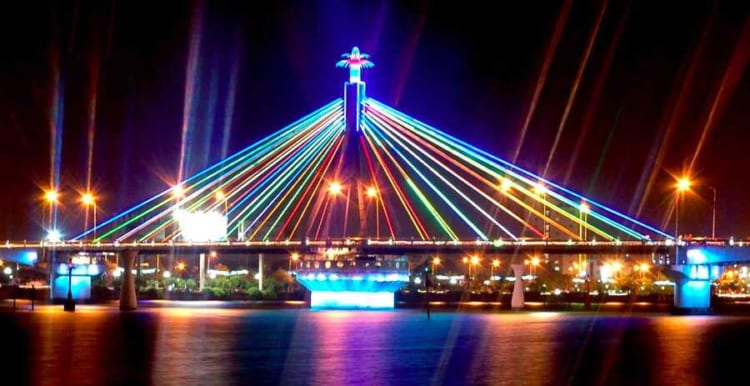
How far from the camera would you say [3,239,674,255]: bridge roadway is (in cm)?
7706

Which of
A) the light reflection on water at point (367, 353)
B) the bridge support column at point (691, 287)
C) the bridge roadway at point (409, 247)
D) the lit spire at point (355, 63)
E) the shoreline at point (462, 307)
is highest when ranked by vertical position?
the lit spire at point (355, 63)

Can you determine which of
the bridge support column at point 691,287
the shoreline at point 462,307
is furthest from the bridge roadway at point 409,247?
the shoreline at point 462,307

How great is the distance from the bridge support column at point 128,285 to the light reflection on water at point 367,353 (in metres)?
→ 28.7

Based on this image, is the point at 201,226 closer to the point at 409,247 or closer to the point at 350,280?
the point at 350,280

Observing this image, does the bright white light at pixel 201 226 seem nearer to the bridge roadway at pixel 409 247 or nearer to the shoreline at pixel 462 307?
the shoreline at pixel 462 307

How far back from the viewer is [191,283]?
12356 centimetres

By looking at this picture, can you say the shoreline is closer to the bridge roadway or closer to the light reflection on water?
the bridge roadway

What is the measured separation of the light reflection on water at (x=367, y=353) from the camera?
26.1 metres

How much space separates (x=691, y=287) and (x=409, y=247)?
1970cm

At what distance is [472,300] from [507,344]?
75.4m

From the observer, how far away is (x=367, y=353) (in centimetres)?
3341

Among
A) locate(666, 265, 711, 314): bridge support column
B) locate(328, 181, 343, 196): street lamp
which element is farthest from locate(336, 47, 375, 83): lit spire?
locate(666, 265, 711, 314): bridge support column

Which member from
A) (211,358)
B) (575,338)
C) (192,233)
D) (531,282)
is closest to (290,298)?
(192,233)

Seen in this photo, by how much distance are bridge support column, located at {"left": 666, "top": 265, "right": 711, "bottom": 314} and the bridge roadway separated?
175 cm
